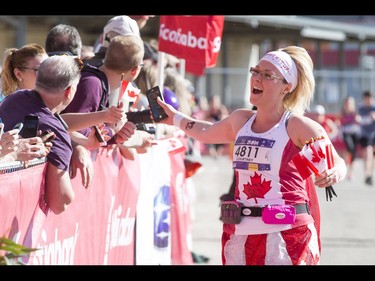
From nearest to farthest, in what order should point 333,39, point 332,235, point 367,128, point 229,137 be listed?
1. point 229,137
2. point 332,235
3. point 367,128
4. point 333,39

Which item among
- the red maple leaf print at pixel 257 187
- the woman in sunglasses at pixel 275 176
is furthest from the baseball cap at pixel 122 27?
the red maple leaf print at pixel 257 187

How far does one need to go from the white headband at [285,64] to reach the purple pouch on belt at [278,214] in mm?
719

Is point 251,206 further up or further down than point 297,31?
further down

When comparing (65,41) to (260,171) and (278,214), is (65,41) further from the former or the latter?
(278,214)

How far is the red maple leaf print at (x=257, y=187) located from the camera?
5453 millimetres

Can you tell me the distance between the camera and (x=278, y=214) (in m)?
5.37

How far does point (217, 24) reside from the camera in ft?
31.7

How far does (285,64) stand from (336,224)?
862 centimetres

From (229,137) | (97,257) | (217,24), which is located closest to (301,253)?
(229,137)

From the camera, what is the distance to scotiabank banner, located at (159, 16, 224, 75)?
9.41 m
